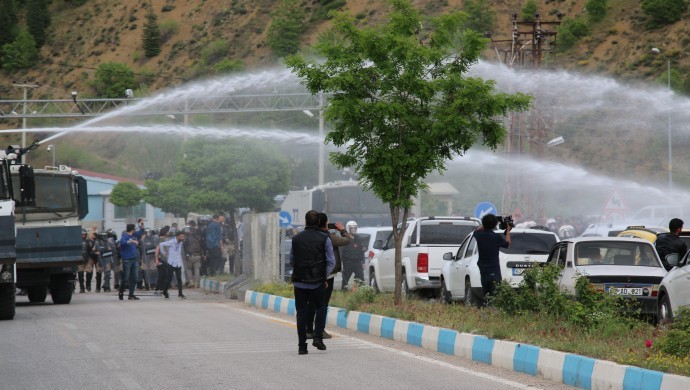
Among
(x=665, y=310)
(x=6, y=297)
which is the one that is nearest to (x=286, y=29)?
(x=6, y=297)

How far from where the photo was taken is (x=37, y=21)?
502ft

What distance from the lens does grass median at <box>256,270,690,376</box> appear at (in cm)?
1105

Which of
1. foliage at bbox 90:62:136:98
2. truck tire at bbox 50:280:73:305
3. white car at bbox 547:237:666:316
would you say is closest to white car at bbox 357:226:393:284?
truck tire at bbox 50:280:73:305

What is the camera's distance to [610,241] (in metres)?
17.6

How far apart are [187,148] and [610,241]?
4225cm

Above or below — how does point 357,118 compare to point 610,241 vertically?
above

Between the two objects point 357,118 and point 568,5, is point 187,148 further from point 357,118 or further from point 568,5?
point 568,5

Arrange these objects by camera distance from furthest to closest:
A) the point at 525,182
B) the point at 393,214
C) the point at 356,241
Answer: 1. the point at 525,182
2. the point at 356,241
3. the point at 393,214

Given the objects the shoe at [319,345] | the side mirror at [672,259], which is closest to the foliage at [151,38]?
the shoe at [319,345]

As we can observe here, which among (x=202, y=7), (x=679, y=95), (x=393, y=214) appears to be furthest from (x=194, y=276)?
(x=202, y=7)

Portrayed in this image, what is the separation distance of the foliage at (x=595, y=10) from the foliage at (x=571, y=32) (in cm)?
154

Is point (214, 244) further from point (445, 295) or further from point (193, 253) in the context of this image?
point (445, 295)

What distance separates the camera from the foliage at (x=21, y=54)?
143 m

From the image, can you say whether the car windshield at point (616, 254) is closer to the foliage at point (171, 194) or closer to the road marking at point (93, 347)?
the road marking at point (93, 347)
